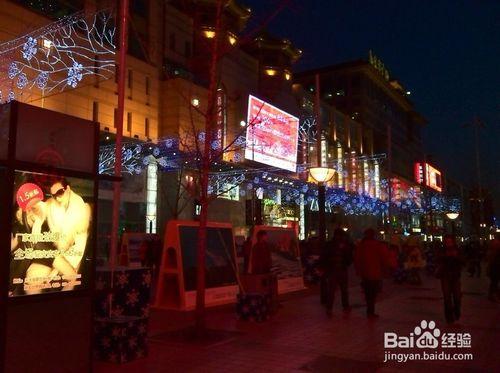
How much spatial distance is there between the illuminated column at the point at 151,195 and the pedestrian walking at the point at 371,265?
72.4 ft

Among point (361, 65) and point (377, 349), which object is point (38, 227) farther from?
point (361, 65)

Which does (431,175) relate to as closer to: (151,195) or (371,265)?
(151,195)

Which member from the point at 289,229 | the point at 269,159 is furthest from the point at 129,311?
the point at 269,159

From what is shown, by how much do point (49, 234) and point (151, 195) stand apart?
88.0ft

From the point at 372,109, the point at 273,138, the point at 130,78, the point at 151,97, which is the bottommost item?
the point at 273,138

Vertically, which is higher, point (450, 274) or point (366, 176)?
point (366, 176)

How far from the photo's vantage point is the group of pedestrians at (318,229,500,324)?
1036cm

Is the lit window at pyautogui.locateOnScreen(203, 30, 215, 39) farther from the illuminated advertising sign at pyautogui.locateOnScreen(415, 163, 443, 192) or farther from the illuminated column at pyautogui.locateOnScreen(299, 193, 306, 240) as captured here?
the illuminated advertising sign at pyautogui.locateOnScreen(415, 163, 443, 192)

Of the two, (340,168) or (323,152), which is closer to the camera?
(323,152)

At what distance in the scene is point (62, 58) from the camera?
25516 mm

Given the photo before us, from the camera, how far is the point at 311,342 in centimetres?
873

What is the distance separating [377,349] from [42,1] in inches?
955

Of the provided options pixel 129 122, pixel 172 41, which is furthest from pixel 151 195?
pixel 172 41

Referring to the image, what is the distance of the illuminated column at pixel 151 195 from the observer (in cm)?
3219
